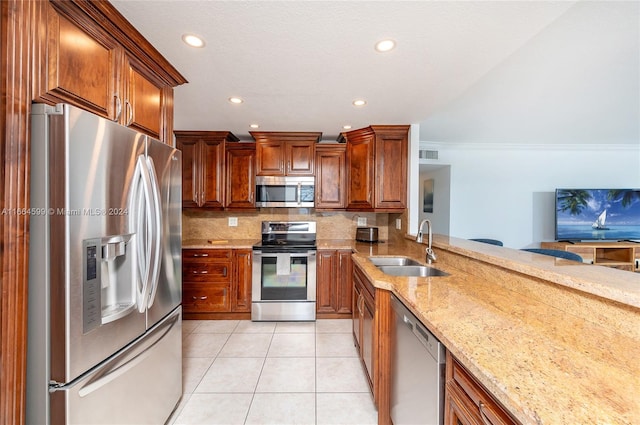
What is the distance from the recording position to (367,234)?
11.0 feet

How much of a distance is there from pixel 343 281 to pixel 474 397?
2287mm

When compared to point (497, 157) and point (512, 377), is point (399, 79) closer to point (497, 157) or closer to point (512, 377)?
point (512, 377)

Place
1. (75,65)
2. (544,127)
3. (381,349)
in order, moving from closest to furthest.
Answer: (75,65)
(381,349)
(544,127)

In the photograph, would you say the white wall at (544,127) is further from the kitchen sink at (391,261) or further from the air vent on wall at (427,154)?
the kitchen sink at (391,261)

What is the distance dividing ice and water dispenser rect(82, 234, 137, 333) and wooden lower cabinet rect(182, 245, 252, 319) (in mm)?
1882

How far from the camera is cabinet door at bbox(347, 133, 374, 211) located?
10.1ft

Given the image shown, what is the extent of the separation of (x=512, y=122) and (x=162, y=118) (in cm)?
398

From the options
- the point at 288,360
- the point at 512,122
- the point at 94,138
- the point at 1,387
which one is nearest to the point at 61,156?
the point at 94,138

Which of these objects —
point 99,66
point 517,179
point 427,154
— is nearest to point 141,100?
point 99,66

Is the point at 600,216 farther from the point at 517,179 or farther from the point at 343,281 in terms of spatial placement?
the point at 343,281

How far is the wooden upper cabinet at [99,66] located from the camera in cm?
97

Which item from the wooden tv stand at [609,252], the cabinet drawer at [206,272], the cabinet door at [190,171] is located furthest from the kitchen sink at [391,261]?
the wooden tv stand at [609,252]

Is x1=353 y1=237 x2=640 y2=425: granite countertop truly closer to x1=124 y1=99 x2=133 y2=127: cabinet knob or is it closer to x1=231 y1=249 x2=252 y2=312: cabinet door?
x1=124 y1=99 x2=133 y2=127: cabinet knob

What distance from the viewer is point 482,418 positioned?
767mm
